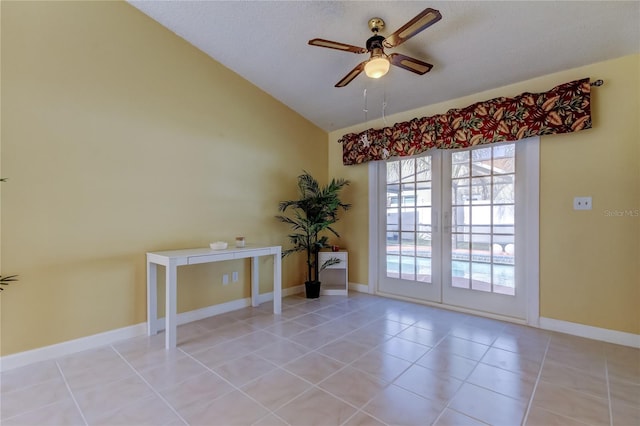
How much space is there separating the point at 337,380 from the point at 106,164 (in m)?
2.50

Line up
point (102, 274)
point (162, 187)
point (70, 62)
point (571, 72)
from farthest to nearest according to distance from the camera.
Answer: point (162, 187) < point (571, 72) < point (102, 274) < point (70, 62)

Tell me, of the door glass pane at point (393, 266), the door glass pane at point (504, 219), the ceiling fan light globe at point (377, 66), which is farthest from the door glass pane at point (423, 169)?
the ceiling fan light globe at point (377, 66)

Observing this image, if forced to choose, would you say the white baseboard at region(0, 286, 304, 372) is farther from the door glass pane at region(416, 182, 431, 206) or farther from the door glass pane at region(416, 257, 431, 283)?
the door glass pane at region(416, 182, 431, 206)

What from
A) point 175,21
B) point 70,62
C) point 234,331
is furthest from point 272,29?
point 234,331

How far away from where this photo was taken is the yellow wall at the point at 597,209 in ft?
8.02

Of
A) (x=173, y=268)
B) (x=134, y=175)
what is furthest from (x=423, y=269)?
(x=134, y=175)

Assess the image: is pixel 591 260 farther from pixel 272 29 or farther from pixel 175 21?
pixel 175 21

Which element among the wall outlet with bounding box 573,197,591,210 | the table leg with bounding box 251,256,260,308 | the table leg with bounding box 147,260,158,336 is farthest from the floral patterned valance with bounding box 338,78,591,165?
the table leg with bounding box 147,260,158,336

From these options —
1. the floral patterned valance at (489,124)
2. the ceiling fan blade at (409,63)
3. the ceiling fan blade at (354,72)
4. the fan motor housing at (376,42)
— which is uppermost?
the fan motor housing at (376,42)

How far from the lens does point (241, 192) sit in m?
3.51

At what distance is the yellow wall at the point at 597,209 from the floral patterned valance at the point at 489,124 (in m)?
0.19

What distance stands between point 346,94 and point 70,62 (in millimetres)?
2567

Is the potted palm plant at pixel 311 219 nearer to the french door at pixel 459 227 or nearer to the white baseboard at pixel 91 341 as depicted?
the french door at pixel 459 227

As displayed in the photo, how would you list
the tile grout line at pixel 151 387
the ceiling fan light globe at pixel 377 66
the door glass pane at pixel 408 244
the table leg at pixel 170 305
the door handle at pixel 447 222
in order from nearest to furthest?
1. the tile grout line at pixel 151 387
2. the ceiling fan light globe at pixel 377 66
3. the table leg at pixel 170 305
4. the door handle at pixel 447 222
5. the door glass pane at pixel 408 244
